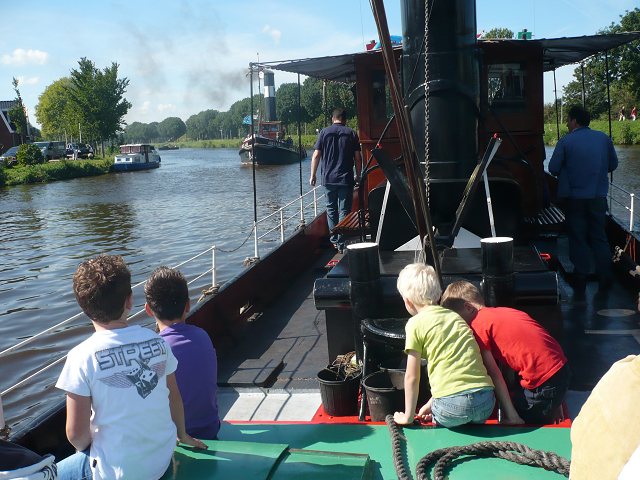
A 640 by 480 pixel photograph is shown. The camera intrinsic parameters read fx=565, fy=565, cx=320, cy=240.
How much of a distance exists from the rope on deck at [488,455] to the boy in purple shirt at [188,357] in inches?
37.8

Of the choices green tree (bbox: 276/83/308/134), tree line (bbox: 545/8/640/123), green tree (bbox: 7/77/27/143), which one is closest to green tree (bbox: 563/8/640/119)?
tree line (bbox: 545/8/640/123)

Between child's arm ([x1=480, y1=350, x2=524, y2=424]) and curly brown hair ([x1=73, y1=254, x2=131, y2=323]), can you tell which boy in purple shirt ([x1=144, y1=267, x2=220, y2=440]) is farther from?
child's arm ([x1=480, y1=350, x2=524, y2=424])

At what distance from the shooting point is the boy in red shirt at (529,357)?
2.93 meters

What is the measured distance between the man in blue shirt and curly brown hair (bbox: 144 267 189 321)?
4.58m

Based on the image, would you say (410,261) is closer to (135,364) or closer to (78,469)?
(135,364)

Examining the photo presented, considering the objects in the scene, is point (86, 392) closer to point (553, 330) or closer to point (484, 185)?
point (553, 330)

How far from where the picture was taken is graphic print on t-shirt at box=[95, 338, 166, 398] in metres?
2.11

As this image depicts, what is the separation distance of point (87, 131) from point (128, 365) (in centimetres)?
6565

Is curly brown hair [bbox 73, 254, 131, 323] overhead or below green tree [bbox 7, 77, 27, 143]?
below

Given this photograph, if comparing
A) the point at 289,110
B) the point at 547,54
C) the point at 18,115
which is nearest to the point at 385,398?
the point at 547,54

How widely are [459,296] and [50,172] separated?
42.5m

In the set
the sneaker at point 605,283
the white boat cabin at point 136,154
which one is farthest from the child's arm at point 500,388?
the white boat cabin at point 136,154

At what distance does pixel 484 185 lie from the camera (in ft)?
15.2

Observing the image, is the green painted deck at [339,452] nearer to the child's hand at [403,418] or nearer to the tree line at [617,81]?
the child's hand at [403,418]
